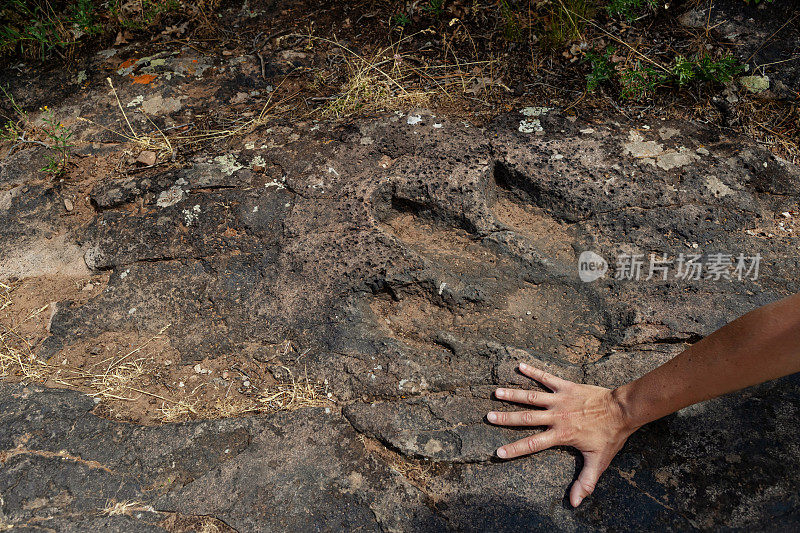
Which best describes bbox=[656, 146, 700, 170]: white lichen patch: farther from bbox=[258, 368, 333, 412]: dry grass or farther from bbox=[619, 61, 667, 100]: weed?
bbox=[258, 368, 333, 412]: dry grass

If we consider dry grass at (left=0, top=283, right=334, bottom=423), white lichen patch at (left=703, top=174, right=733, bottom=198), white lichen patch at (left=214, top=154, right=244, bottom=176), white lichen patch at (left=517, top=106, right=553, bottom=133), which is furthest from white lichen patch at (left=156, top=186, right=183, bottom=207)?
white lichen patch at (left=703, top=174, right=733, bottom=198)

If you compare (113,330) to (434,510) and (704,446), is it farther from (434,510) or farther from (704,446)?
(704,446)

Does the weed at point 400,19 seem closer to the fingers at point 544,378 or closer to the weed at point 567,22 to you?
the weed at point 567,22

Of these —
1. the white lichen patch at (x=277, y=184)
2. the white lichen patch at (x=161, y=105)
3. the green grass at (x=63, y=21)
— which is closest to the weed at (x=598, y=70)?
the white lichen patch at (x=277, y=184)

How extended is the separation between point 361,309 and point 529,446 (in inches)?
29.5

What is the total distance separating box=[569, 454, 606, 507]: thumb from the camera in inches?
63.2

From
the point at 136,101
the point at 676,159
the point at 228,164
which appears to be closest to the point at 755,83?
the point at 676,159

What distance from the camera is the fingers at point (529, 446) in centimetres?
169

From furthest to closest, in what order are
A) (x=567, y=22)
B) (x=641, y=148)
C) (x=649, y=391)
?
(x=567, y=22), (x=641, y=148), (x=649, y=391)

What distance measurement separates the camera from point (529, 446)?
169 cm

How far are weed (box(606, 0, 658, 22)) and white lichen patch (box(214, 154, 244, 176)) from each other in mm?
1992

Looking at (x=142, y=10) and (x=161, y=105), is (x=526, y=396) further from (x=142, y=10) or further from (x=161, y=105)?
(x=142, y=10)

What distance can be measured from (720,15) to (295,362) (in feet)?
8.78

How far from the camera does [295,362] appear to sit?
196cm
